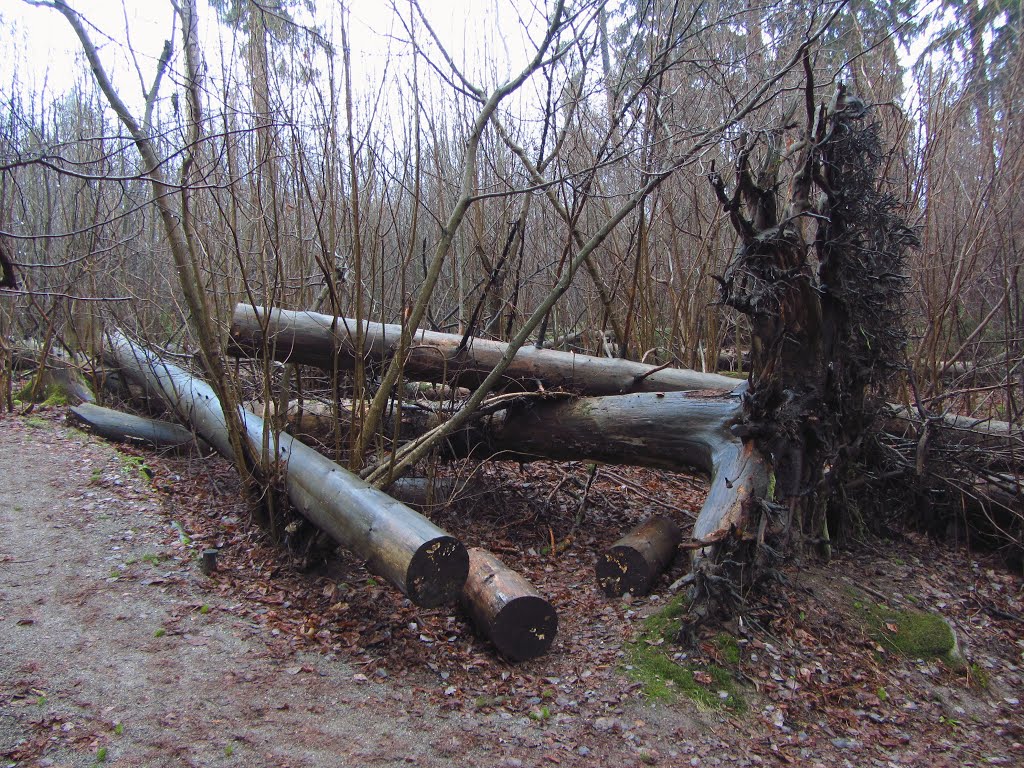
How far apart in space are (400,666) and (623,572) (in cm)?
151

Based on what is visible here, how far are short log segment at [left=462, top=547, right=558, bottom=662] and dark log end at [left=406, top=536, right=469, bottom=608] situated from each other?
7.2 inches

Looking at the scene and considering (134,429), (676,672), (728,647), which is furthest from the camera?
(134,429)

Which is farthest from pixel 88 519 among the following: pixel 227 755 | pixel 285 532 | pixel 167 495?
pixel 227 755

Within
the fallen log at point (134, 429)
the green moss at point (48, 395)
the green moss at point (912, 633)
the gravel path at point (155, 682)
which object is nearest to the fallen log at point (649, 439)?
the green moss at point (912, 633)

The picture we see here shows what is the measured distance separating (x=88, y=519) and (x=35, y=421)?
3098mm

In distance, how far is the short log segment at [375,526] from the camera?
3461mm

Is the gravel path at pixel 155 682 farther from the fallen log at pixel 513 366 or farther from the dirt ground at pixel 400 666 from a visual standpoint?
the fallen log at pixel 513 366

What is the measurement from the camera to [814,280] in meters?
4.32

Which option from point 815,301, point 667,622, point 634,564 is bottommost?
point 667,622

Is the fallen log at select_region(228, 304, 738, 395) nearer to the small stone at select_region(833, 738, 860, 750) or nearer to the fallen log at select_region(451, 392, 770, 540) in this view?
the fallen log at select_region(451, 392, 770, 540)

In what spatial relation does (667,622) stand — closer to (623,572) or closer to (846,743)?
(623,572)

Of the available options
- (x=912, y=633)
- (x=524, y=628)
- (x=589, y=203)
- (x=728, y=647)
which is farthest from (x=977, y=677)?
(x=589, y=203)

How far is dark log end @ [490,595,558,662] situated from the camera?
3.54 metres

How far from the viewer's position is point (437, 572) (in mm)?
3494
